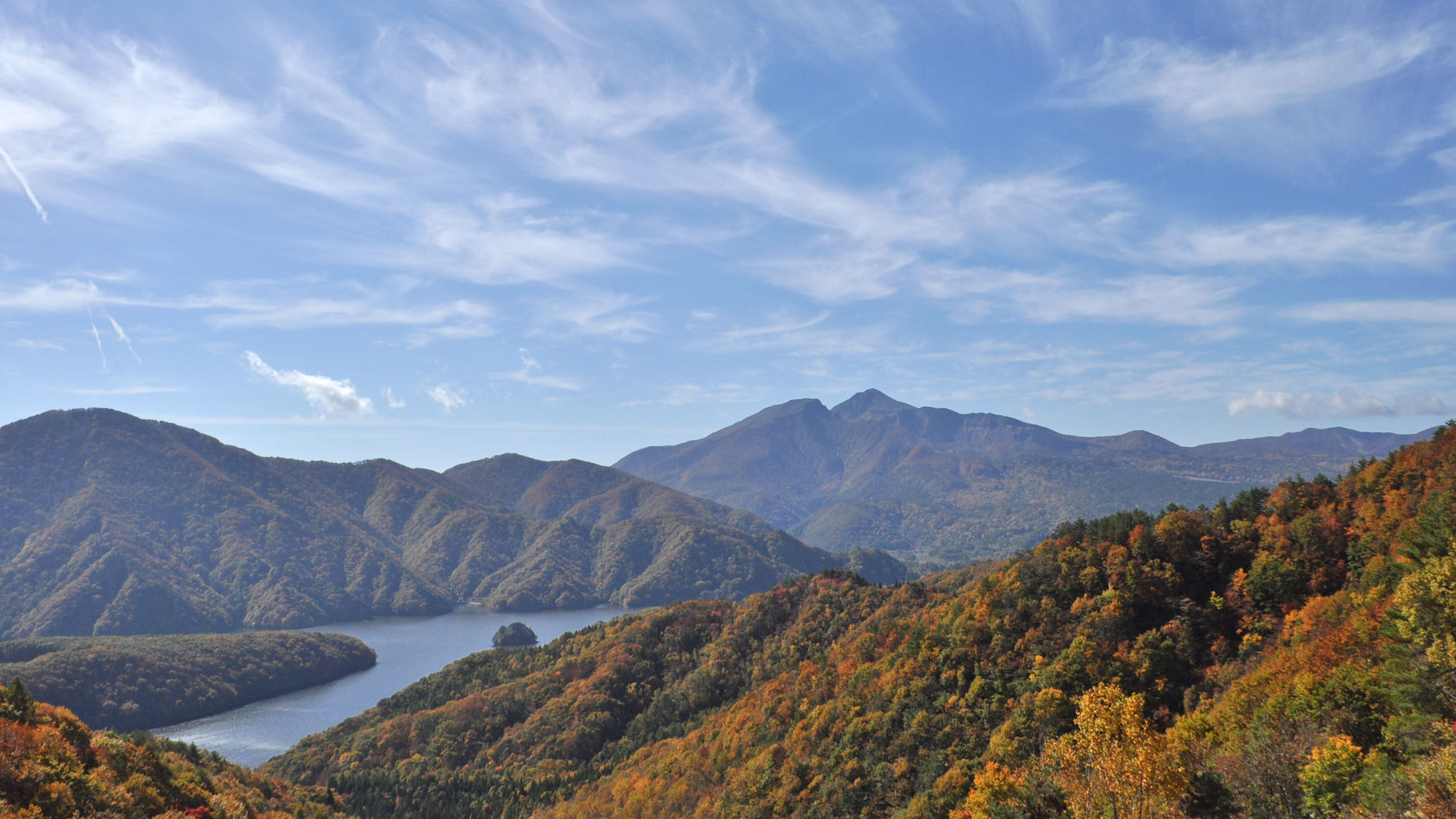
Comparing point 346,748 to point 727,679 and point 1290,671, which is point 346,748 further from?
point 1290,671

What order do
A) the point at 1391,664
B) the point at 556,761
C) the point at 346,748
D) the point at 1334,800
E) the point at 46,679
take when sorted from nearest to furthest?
the point at 1334,800
the point at 1391,664
the point at 556,761
the point at 346,748
the point at 46,679

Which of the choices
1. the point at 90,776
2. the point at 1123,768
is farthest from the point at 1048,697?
the point at 90,776

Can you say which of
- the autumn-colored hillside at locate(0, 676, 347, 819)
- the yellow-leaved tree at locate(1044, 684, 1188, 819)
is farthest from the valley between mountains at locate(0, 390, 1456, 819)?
the autumn-colored hillside at locate(0, 676, 347, 819)

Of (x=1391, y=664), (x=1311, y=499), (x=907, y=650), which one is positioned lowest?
(x=907, y=650)

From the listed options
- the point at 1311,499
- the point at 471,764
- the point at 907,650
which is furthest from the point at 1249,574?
the point at 471,764

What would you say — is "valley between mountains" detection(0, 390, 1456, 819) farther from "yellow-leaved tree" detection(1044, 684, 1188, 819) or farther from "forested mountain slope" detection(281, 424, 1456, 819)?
"forested mountain slope" detection(281, 424, 1456, 819)
